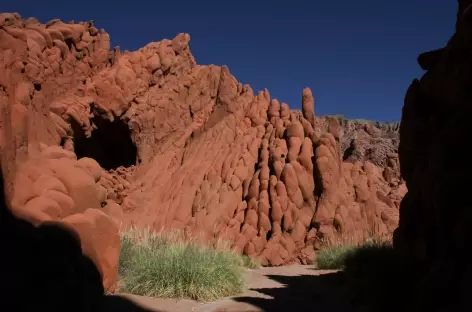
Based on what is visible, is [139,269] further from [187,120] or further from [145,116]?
[187,120]

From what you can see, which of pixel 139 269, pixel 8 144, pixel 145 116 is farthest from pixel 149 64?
pixel 8 144

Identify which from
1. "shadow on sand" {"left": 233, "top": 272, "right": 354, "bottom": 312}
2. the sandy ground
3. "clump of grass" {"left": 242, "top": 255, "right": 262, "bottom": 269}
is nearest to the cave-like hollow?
"clump of grass" {"left": 242, "top": 255, "right": 262, "bottom": 269}

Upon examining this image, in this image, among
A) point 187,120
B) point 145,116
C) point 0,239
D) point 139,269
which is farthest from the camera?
point 187,120

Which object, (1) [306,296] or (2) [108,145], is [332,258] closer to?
(1) [306,296]

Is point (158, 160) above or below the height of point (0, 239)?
above

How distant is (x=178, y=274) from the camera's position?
752 centimetres

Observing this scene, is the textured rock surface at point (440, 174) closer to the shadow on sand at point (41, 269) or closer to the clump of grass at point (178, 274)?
the clump of grass at point (178, 274)

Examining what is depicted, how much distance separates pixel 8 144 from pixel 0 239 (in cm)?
119

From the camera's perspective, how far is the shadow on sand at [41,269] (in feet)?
13.2

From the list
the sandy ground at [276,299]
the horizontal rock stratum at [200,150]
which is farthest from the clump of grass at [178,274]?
the horizontal rock stratum at [200,150]

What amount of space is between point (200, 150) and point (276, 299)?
1061 centimetres

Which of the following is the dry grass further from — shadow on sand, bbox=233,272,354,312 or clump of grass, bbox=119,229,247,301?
clump of grass, bbox=119,229,247,301

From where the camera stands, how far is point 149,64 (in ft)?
56.4

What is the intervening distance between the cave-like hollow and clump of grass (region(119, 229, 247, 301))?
7.83 meters
